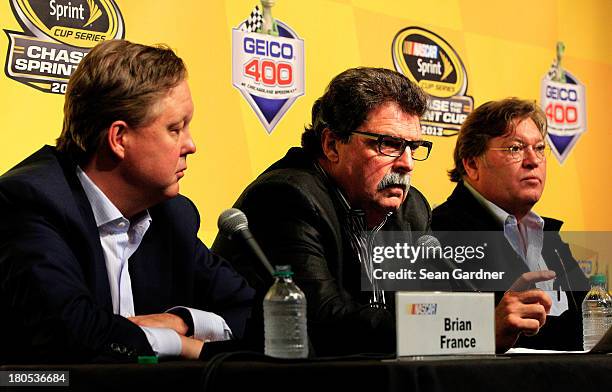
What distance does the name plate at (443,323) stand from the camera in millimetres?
1378

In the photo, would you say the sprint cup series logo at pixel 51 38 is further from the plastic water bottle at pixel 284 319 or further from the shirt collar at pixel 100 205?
the plastic water bottle at pixel 284 319

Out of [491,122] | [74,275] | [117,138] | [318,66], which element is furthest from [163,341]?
[491,122]

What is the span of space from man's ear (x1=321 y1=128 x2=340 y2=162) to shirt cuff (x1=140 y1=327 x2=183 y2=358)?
100cm

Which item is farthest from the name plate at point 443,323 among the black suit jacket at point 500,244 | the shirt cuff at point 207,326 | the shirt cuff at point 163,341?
the black suit jacket at point 500,244

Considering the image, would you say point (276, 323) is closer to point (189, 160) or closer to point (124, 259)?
point (124, 259)

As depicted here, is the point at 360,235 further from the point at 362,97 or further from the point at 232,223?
the point at 232,223

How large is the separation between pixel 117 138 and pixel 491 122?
73.5 inches

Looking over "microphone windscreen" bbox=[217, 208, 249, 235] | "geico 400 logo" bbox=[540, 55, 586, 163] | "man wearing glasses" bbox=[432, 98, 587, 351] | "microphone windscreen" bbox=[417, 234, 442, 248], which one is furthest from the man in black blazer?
"geico 400 logo" bbox=[540, 55, 586, 163]

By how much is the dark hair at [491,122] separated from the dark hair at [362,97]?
1.00 m

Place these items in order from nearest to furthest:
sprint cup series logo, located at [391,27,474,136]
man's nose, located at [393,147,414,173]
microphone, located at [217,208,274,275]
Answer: microphone, located at [217,208,274,275]
man's nose, located at [393,147,414,173]
sprint cup series logo, located at [391,27,474,136]

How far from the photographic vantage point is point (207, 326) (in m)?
2.14

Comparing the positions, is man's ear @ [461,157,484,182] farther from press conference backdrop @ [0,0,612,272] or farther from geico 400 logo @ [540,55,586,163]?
geico 400 logo @ [540,55,586,163]

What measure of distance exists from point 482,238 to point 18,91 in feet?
5.57

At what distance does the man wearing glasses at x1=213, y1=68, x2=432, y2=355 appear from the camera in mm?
2492
